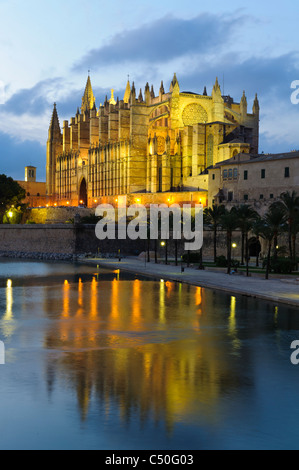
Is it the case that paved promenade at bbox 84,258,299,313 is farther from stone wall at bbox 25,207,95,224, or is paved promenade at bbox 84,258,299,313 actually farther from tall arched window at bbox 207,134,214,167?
stone wall at bbox 25,207,95,224

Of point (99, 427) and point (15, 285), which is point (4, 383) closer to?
point (99, 427)

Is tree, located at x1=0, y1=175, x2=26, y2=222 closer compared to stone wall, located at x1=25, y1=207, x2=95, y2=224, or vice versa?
tree, located at x1=0, y1=175, x2=26, y2=222

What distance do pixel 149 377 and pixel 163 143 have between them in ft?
228

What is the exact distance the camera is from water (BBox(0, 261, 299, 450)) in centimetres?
895

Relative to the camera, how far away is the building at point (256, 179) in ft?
163

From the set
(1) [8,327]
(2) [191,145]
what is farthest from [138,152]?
(1) [8,327]

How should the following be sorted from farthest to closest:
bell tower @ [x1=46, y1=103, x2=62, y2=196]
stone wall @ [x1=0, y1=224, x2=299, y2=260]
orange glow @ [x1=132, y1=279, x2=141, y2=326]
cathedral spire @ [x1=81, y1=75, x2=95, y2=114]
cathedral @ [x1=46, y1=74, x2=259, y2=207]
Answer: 1. cathedral spire @ [x1=81, y1=75, x2=95, y2=114]
2. bell tower @ [x1=46, y1=103, x2=62, y2=196]
3. cathedral @ [x1=46, y1=74, x2=259, y2=207]
4. stone wall @ [x1=0, y1=224, x2=299, y2=260]
5. orange glow @ [x1=132, y1=279, x2=141, y2=326]

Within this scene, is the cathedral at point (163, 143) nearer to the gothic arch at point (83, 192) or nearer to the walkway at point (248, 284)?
the gothic arch at point (83, 192)

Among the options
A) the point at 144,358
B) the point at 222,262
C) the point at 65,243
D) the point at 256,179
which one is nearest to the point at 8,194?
the point at 65,243

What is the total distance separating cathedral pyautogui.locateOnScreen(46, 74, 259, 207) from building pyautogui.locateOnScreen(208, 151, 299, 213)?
8586 mm

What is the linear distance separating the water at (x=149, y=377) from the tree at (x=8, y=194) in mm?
56974

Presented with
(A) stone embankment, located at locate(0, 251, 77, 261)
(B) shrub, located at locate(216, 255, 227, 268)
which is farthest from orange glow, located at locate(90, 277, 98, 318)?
(A) stone embankment, located at locate(0, 251, 77, 261)

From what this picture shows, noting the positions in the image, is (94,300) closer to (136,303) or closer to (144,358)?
(136,303)

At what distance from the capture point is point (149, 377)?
12.1 metres
